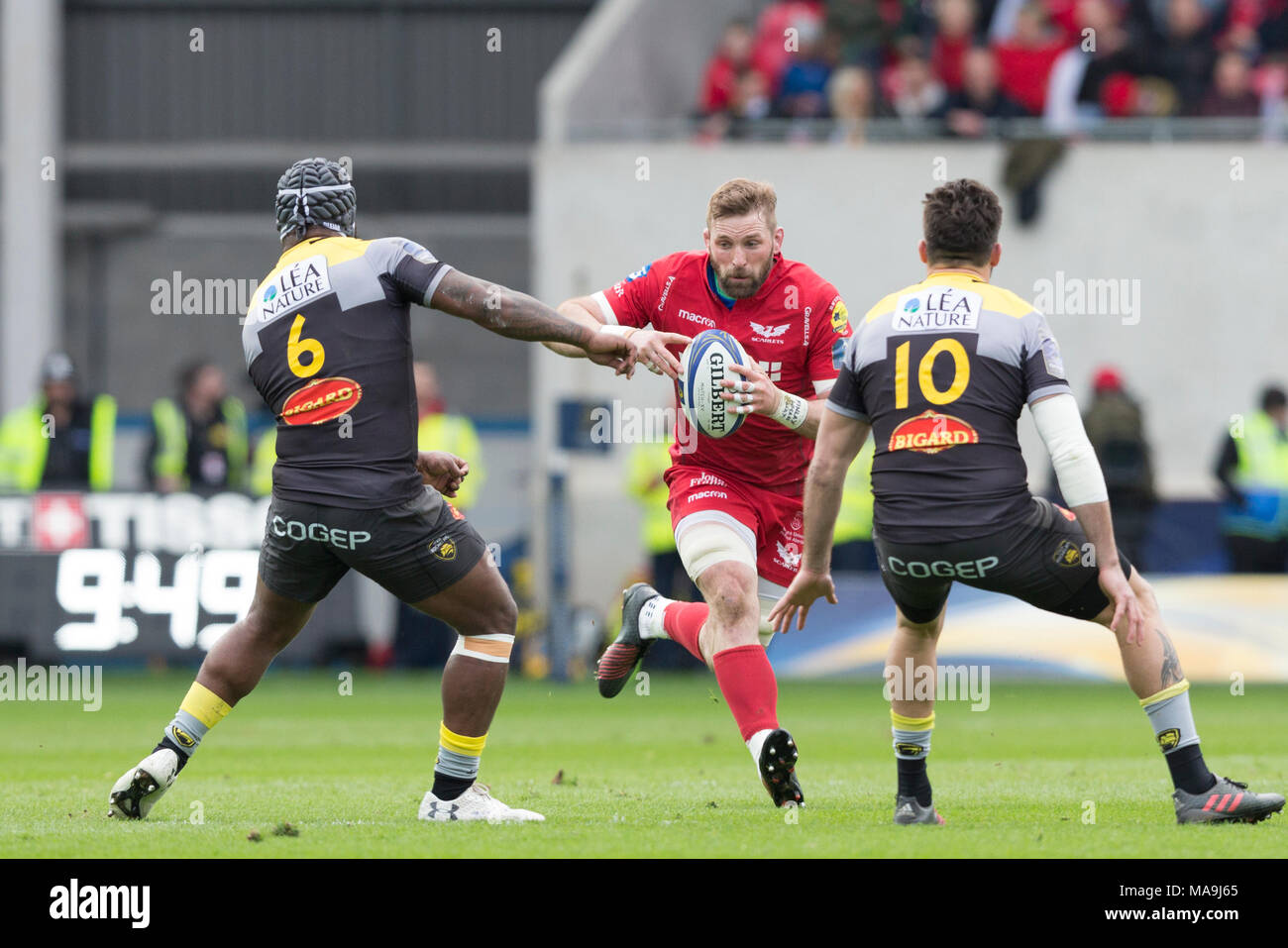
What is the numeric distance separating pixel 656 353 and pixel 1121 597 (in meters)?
1.96

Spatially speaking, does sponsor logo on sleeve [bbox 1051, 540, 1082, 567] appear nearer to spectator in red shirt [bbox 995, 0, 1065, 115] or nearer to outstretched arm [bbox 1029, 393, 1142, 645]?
outstretched arm [bbox 1029, 393, 1142, 645]

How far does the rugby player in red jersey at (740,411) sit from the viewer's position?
23.7 feet

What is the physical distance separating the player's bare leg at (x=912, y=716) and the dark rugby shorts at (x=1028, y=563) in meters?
0.31

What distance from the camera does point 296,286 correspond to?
6.84m

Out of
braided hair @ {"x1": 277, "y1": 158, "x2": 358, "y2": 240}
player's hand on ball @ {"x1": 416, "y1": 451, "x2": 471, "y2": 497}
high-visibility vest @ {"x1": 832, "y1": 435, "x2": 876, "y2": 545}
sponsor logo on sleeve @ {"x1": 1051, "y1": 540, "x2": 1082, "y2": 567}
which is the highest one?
braided hair @ {"x1": 277, "y1": 158, "x2": 358, "y2": 240}

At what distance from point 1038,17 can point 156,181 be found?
508 inches

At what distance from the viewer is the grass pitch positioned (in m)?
6.14

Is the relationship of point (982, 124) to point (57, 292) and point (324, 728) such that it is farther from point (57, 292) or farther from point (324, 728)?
point (57, 292)

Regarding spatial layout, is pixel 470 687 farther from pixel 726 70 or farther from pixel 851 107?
pixel 726 70

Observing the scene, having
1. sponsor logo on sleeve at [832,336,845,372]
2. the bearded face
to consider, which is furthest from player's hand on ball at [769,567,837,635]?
the bearded face

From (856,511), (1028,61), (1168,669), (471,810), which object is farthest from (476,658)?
(1028,61)

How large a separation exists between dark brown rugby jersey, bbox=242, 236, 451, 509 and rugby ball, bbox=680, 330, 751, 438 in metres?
1.06

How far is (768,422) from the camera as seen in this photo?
7727 millimetres
